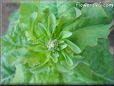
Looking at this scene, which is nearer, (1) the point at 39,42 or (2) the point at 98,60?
(1) the point at 39,42

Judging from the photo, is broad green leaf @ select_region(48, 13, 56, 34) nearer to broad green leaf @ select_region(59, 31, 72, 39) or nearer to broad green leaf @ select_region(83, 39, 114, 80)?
broad green leaf @ select_region(59, 31, 72, 39)

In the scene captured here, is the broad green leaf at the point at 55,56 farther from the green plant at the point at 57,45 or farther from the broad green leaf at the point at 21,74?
the broad green leaf at the point at 21,74

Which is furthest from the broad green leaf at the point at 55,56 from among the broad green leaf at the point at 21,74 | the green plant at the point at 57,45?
the broad green leaf at the point at 21,74

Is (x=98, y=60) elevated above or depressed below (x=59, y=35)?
below

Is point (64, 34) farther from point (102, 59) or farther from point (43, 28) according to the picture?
point (102, 59)

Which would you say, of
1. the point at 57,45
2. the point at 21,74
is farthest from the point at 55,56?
the point at 21,74

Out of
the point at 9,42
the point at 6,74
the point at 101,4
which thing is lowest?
the point at 6,74

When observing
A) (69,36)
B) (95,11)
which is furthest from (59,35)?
(95,11)

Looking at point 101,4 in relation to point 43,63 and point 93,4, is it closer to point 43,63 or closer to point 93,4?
point 93,4
